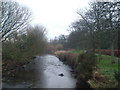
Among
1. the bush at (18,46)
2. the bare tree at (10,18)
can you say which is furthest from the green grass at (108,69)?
the bare tree at (10,18)

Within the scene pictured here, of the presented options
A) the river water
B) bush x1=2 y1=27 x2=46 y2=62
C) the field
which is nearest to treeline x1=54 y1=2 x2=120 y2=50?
the field

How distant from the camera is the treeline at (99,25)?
1785cm

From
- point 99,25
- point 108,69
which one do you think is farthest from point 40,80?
point 99,25

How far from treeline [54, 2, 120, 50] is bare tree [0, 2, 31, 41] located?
31.8 ft

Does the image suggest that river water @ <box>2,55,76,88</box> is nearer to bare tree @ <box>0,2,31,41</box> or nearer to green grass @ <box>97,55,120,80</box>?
green grass @ <box>97,55,120,80</box>

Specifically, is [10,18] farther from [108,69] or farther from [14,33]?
[108,69]

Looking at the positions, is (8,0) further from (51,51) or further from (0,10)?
(51,51)

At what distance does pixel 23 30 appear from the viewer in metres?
24.5

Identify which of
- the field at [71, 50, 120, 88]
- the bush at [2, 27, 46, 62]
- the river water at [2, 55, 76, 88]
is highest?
the bush at [2, 27, 46, 62]

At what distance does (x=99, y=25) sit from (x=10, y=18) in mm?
12667

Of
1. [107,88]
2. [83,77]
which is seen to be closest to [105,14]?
[83,77]

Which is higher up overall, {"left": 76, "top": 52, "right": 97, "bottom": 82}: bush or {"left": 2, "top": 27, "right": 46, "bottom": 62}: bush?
{"left": 2, "top": 27, "right": 46, "bottom": 62}: bush

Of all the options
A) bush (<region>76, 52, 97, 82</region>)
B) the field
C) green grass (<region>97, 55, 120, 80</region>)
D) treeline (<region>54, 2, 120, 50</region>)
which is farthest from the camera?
treeline (<region>54, 2, 120, 50</region>)

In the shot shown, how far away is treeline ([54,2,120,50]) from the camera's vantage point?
58.5 ft
